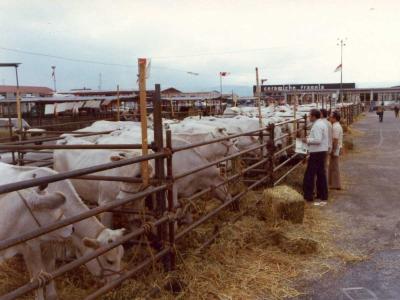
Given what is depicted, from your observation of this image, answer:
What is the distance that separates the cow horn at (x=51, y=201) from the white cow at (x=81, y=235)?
0.86 feet

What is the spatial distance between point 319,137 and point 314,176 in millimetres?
771

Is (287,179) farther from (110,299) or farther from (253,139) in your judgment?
(110,299)

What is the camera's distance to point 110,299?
4.46 meters

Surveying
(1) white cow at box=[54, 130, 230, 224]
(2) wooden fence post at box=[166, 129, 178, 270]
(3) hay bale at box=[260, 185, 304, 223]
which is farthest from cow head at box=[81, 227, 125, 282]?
(3) hay bale at box=[260, 185, 304, 223]

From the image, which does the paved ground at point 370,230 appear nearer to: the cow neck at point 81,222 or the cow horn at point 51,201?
the cow neck at point 81,222

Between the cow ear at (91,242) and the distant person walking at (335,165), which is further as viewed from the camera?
the distant person walking at (335,165)

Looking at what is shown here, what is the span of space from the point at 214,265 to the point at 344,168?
353 inches

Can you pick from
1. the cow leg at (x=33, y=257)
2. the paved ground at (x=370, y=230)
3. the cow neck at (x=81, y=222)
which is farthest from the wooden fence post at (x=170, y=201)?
the paved ground at (x=370, y=230)

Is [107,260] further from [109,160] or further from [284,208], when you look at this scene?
[284,208]

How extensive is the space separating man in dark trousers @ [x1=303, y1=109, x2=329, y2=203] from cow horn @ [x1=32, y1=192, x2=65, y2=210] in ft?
19.2

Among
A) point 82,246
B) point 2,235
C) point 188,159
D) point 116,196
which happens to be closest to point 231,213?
point 188,159

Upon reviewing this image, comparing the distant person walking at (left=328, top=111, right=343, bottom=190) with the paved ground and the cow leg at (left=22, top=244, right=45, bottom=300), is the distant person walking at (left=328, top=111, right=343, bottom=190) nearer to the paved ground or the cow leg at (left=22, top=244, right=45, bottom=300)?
the paved ground

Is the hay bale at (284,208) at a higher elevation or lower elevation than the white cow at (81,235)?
lower

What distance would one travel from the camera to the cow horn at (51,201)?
4.06 m
